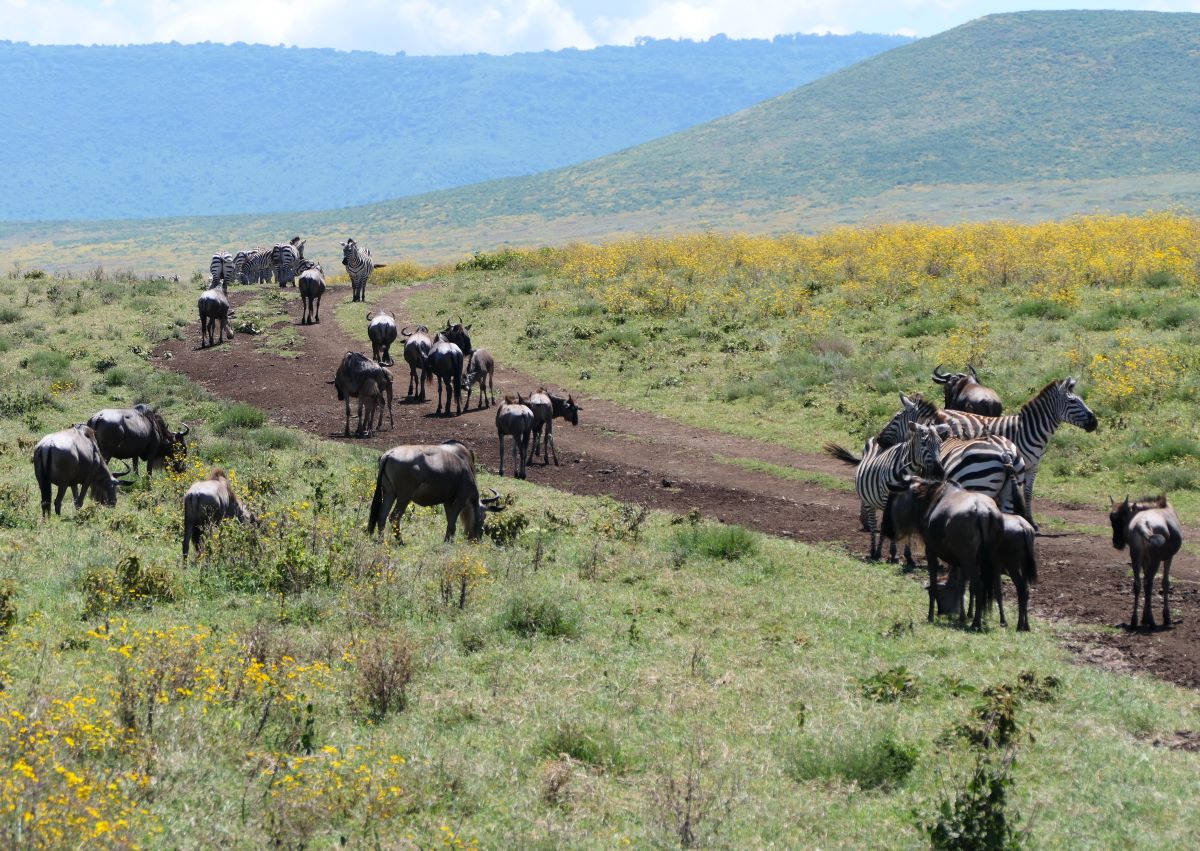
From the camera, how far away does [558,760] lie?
26.7 feet

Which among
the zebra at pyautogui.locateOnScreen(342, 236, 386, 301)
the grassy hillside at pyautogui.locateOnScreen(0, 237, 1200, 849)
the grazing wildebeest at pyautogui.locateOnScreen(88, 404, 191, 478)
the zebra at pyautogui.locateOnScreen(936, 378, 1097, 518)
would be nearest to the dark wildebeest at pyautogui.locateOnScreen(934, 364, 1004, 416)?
the zebra at pyautogui.locateOnScreen(936, 378, 1097, 518)

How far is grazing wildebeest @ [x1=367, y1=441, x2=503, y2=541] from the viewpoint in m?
14.0

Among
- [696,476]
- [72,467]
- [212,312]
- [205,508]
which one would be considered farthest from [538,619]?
[212,312]

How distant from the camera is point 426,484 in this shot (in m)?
14.1

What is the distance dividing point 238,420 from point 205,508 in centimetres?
1200

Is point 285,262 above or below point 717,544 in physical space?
above

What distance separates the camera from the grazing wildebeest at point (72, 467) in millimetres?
15289

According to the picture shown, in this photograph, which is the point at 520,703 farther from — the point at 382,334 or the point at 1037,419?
the point at 382,334

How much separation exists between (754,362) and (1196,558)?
15.4 meters

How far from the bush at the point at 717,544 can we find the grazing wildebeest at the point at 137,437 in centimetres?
824

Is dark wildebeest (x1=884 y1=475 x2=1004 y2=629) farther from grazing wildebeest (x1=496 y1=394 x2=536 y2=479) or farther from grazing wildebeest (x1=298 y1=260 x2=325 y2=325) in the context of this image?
grazing wildebeest (x1=298 y1=260 x2=325 y2=325)

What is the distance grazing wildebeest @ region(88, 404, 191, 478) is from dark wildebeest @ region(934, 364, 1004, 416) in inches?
492

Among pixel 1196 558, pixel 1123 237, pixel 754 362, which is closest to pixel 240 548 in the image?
pixel 1196 558

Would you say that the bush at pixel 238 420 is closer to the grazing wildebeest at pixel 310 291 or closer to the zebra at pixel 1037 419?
the zebra at pixel 1037 419
